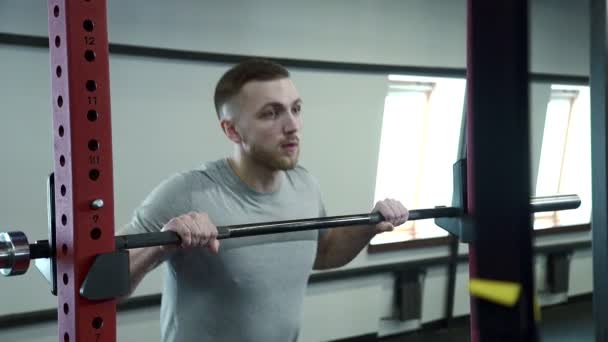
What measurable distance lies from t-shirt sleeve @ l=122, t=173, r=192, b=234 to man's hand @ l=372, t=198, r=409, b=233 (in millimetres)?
558

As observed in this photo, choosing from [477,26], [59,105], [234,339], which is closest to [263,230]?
[234,339]

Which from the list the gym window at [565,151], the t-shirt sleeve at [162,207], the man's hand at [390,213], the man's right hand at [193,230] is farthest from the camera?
the gym window at [565,151]

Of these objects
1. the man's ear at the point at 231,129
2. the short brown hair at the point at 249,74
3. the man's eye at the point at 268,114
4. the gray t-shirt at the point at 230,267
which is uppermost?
the short brown hair at the point at 249,74

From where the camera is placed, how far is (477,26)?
1.56 feet

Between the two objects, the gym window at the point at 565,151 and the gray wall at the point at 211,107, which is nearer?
the gray wall at the point at 211,107

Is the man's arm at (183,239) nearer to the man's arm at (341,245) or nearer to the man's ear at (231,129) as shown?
the man's ear at (231,129)

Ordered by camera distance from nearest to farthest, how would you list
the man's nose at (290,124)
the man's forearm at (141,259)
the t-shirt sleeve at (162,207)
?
the man's forearm at (141,259)
the t-shirt sleeve at (162,207)
the man's nose at (290,124)

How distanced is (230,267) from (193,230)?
0.37m

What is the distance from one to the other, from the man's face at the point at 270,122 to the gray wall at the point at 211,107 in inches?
53.7

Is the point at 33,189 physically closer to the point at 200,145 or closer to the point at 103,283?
the point at 200,145

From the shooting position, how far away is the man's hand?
1995 millimetres

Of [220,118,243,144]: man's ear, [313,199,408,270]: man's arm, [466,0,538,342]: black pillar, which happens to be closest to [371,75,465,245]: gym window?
[313,199,408,270]: man's arm

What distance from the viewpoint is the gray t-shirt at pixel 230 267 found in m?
1.84

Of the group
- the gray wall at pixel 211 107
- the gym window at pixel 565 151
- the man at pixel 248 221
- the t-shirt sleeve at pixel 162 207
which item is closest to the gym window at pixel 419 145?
the gray wall at pixel 211 107
